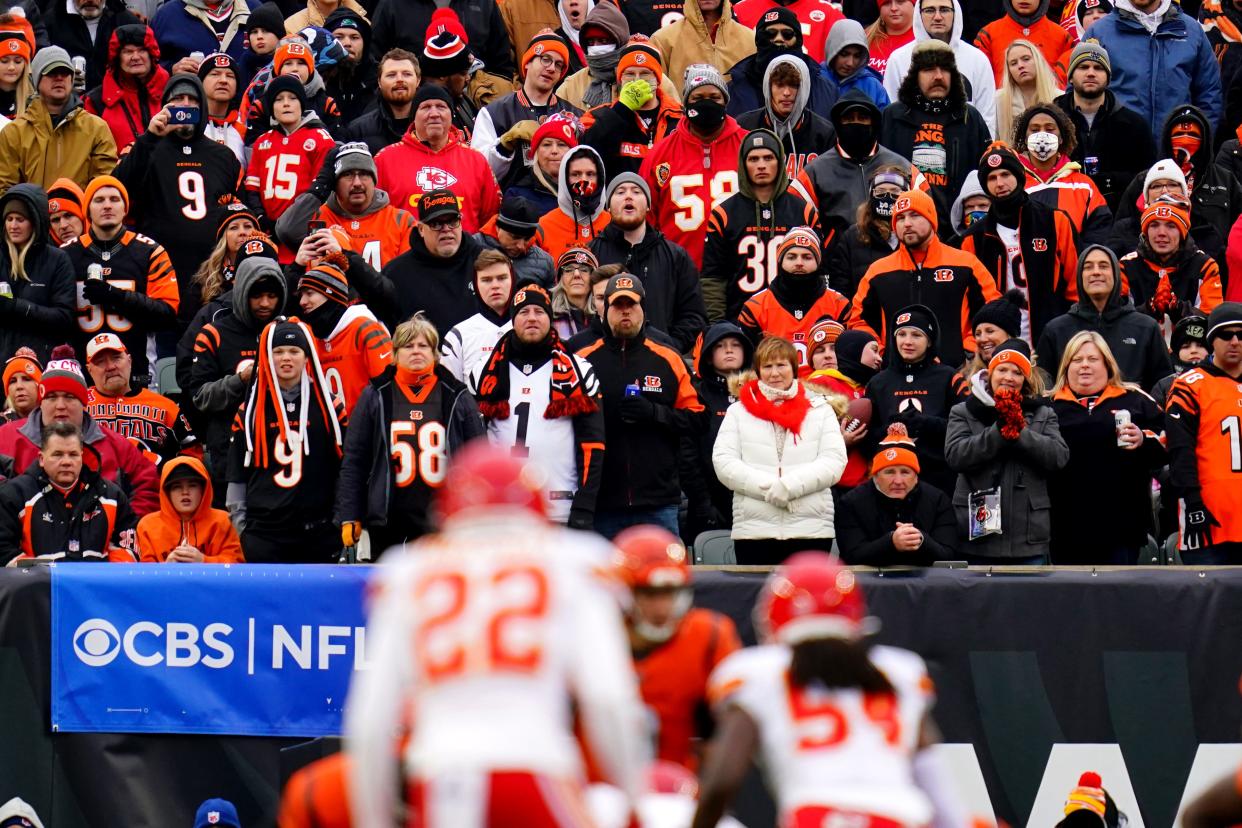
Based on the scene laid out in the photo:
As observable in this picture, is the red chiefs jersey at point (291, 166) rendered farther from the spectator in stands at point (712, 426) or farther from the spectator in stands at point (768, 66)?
the spectator in stands at point (712, 426)

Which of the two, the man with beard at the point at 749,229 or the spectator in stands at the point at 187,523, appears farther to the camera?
the man with beard at the point at 749,229

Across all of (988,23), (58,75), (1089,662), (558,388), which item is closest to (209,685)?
(558,388)

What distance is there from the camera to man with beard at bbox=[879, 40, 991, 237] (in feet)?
51.7

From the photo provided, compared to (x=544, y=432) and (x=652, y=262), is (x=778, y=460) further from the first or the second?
(x=652, y=262)

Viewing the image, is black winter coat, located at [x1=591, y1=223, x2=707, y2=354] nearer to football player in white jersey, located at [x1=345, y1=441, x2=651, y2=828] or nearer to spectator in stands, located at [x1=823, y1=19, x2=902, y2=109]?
spectator in stands, located at [x1=823, y1=19, x2=902, y2=109]

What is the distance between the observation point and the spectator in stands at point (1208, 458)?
39.8 feet

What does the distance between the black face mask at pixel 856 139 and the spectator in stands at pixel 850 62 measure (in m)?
1.55

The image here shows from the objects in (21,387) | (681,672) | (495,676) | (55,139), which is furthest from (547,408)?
(495,676)

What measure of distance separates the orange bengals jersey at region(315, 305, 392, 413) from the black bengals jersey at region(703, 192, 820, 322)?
247cm

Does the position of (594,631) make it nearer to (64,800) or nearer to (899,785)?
(899,785)

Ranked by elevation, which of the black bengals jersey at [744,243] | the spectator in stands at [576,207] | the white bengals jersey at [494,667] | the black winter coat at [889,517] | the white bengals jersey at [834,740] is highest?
the spectator in stands at [576,207]

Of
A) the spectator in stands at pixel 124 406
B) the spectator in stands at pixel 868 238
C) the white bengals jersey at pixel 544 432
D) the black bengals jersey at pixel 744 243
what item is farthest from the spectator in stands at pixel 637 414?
the spectator in stands at pixel 124 406

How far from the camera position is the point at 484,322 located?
44.3 feet

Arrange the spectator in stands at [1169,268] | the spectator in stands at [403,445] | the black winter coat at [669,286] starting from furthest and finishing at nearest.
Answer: the spectator in stands at [1169,268], the black winter coat at [669,286], the spectator in stands at [403,445]
